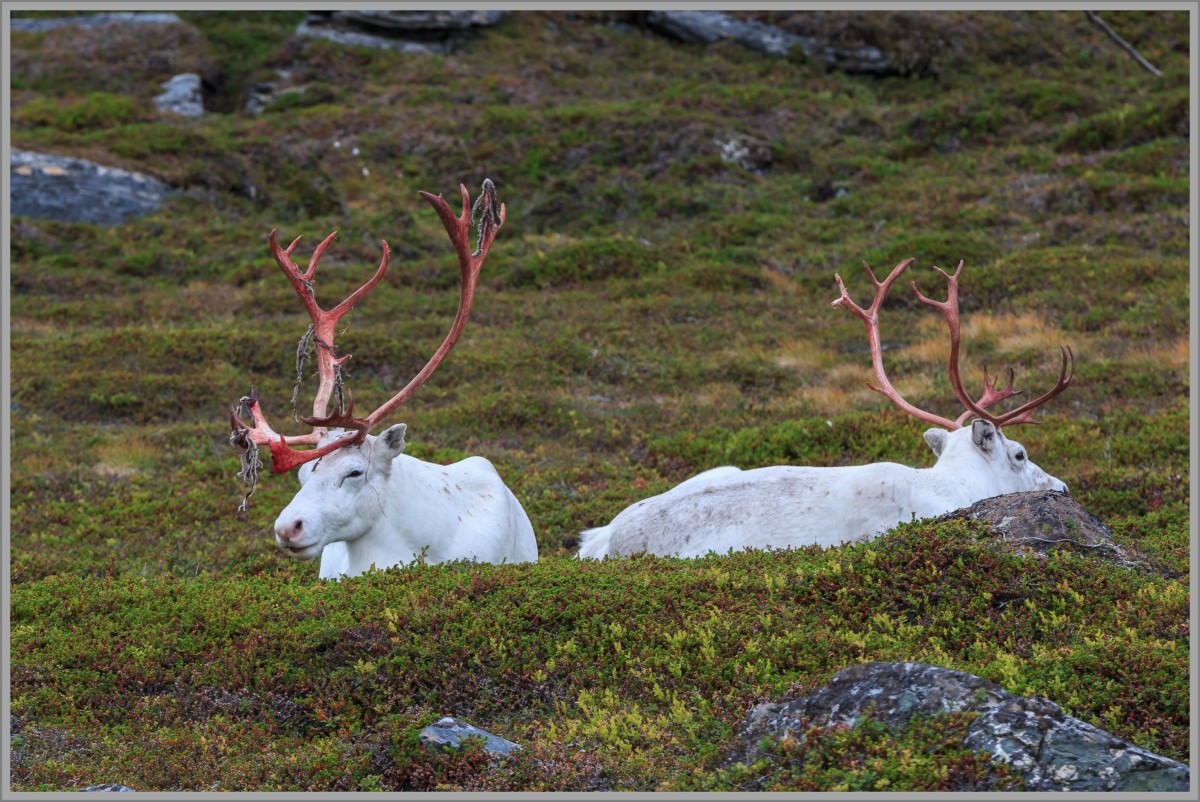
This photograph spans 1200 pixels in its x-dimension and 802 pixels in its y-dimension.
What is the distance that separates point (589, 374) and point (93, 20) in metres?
30.9

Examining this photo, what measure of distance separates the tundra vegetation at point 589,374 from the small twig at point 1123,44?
30cm

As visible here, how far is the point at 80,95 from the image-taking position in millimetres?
33219

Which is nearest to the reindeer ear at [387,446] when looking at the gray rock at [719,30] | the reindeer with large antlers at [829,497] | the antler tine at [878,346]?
the reindeer with large antlers at [829,497]

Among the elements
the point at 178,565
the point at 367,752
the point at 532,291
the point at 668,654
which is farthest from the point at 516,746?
the point at 532,291

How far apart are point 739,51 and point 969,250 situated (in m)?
18.1

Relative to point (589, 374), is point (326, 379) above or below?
above

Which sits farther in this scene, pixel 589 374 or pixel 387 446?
pixel 589 374

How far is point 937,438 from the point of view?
33.7 feet

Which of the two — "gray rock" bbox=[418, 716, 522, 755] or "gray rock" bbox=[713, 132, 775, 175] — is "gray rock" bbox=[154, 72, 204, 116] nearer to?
"gray rock" bbox=[713, 132, 775, 175]

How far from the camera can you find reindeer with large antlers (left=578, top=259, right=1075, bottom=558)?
9.29 m

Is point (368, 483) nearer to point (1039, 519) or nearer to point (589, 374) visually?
point (1039, 519)

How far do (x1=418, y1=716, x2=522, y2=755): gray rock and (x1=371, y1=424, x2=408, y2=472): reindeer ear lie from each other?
3.00 m

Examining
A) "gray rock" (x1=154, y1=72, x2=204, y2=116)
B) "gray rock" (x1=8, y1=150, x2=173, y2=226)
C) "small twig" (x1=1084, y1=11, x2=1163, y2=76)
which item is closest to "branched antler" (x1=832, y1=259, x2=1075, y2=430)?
"gray rock" (x1=8, y1=150, x2=173, y2=226)

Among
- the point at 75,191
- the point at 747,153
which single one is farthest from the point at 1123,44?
the point at 75,191
